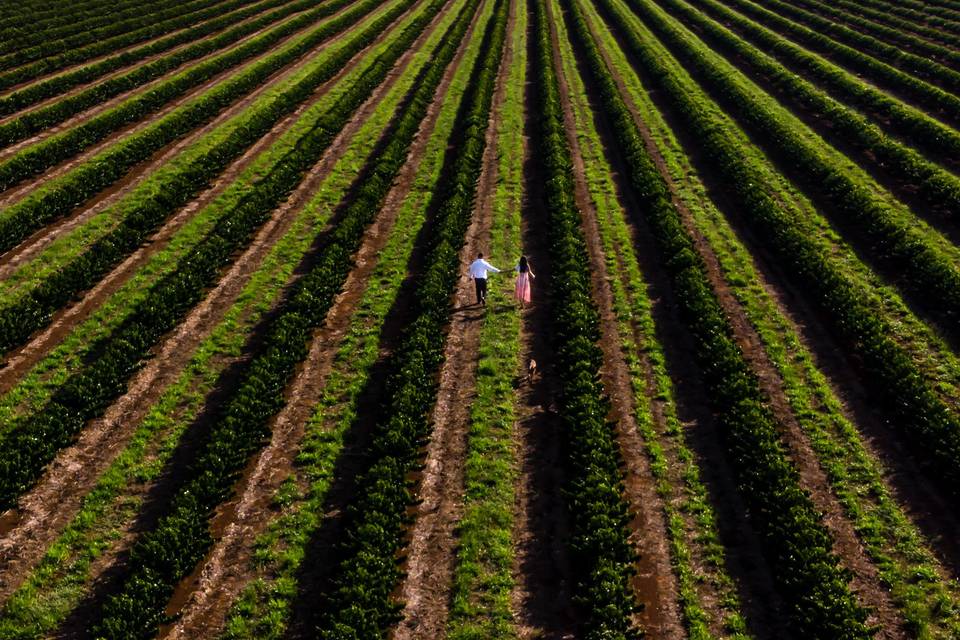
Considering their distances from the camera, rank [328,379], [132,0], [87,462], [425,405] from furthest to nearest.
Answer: [132,0] < [328,379] < [425,405] < [87,462]

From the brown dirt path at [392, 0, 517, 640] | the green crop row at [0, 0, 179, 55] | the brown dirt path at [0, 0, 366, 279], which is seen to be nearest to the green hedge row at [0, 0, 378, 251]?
the brown dirt path at [0, 0, 366, 279]

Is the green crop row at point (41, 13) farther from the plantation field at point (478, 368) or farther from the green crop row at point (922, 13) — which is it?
the green crop row at point (922, 13)

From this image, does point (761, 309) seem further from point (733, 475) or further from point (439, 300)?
point (439, 300)

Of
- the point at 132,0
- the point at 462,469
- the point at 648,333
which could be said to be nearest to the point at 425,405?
the point at 462,469

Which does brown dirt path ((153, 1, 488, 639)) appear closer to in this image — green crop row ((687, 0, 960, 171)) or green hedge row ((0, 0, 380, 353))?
green hedge row ((0, 0, 380, 353))

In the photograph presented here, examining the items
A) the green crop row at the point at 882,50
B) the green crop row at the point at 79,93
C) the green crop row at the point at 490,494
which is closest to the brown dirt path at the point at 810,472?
the green crop row at the point at 490,494
